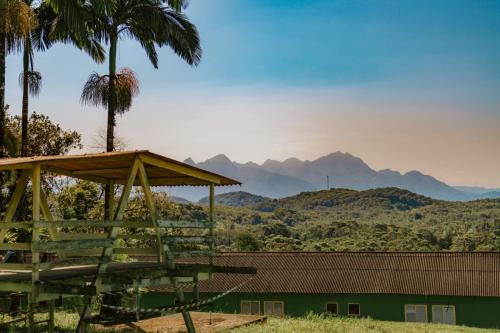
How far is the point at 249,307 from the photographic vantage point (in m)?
33.7

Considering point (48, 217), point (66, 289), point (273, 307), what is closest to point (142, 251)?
point (48, 217)

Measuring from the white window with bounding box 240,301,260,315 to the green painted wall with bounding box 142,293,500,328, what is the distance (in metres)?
0.22

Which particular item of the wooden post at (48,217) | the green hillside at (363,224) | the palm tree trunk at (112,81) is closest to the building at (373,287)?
the palm tree trunk at (112,81)

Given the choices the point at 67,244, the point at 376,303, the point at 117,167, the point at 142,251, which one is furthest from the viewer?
the point at 376,303

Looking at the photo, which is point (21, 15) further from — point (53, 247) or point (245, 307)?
point (245, 307)

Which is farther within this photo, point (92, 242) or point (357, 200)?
point (357, 200)

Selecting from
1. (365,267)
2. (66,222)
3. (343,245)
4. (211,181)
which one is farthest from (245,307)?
(343,245)

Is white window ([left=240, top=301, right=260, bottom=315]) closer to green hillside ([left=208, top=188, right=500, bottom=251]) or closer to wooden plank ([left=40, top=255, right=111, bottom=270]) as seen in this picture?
wooden plank ([left=40, top=255, right=111, bottom=270])

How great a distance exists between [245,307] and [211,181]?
2121cm

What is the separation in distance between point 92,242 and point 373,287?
81.2 feet

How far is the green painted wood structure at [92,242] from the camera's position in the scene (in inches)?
394

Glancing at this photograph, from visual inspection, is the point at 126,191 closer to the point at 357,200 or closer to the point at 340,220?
the point at 340,220

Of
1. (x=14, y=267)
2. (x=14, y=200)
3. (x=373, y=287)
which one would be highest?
(x=14, y=200)

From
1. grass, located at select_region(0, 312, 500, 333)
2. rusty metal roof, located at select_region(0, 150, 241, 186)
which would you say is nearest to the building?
grass, located at select_region(0, 312, 500, 333)
